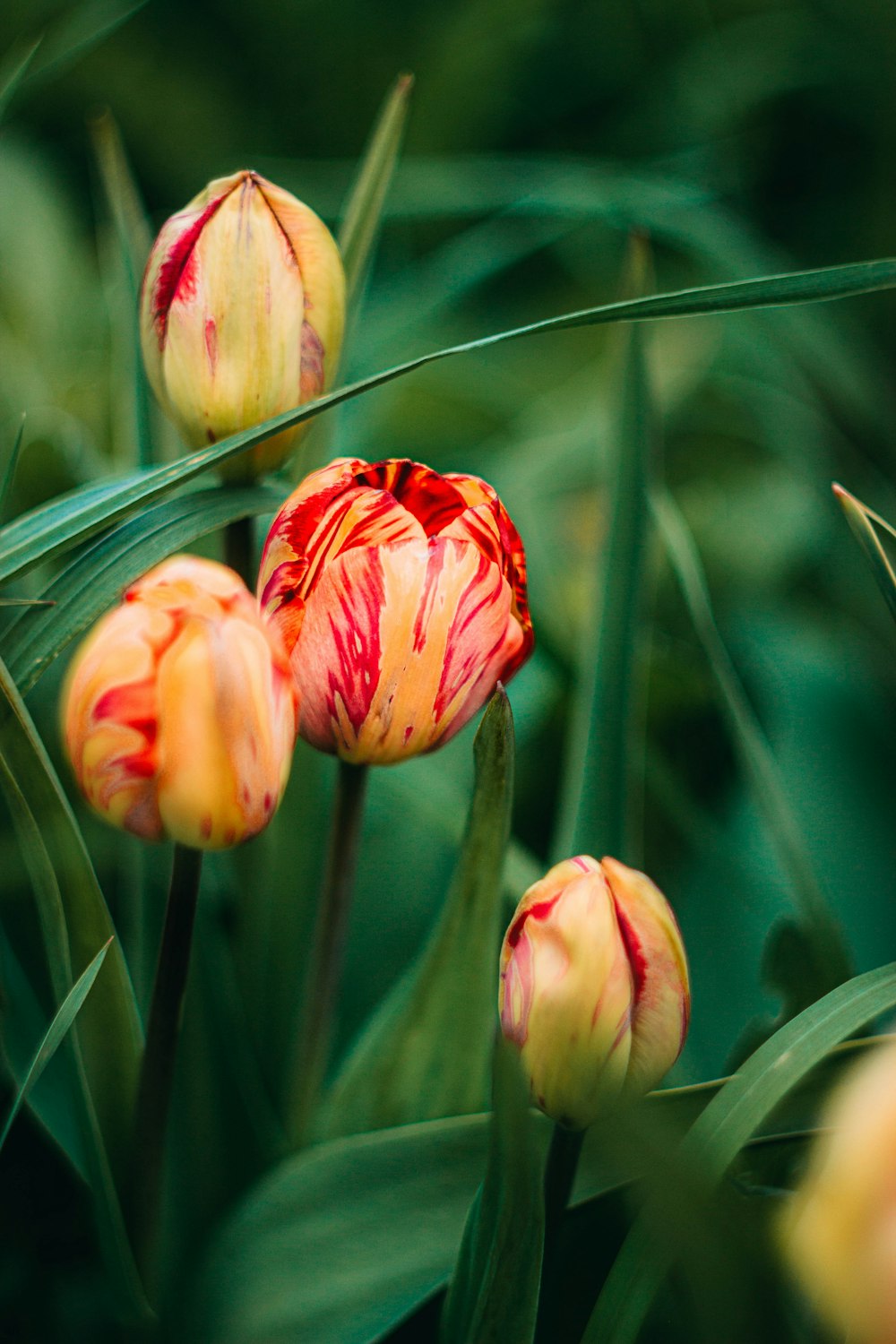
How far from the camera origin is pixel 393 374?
0.25 metres

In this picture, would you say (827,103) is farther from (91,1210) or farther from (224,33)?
(91,1210)

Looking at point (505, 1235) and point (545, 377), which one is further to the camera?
point (545, 377)

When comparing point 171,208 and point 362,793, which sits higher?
point 171,208

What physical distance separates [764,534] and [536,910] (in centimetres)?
42

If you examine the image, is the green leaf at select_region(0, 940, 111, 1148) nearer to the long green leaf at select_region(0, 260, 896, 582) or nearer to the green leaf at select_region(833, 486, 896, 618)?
the long green leaf at select_region(0, 260, 896, 582)

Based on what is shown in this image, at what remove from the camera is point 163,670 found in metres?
0.22

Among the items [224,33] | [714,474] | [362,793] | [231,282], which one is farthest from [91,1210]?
[224,33]

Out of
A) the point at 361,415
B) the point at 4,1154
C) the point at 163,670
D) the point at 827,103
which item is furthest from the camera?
the point at 827,103

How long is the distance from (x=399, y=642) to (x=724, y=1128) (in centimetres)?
12

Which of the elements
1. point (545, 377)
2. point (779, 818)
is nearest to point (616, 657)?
point (779, 818)

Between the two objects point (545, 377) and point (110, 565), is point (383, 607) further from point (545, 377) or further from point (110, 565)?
point (545, 377)

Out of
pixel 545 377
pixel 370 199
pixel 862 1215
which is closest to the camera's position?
pixel 862 1215

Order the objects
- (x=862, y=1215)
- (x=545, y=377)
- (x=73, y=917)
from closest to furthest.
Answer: (x=862, y=1215) < (x=73, y=917) < (x=545, y=377)

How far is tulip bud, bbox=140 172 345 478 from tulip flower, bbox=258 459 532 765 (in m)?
0.04
